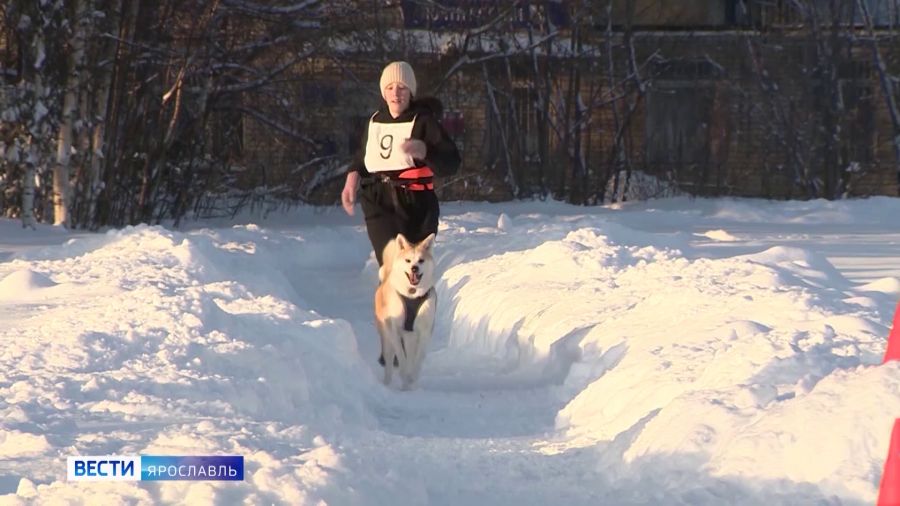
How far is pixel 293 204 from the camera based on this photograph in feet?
76.9

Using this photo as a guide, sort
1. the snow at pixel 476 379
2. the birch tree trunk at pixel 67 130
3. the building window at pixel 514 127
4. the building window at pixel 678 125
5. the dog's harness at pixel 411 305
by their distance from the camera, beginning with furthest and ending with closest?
the building window at pixel 678 125 → the building window at pixel 514 127 → the birch tree trunk at pixel 67 130 → the dog's harness at pixel 411 305 → the snow at pixel 476 379

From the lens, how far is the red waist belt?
30.4 feet

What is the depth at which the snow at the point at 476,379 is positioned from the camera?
5.05 metres

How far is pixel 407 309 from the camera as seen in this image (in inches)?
352

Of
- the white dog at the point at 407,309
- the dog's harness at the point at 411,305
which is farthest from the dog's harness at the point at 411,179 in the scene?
the dog's harness at the point at 411,305

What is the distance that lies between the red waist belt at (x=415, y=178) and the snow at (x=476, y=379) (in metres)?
1.02

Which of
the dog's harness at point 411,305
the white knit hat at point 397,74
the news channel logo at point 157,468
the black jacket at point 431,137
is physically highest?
the white knit hat at point 397,74

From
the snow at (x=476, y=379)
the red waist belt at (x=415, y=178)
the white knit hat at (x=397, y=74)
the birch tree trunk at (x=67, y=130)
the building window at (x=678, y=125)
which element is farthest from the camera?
the building window at (x=678, y=125)

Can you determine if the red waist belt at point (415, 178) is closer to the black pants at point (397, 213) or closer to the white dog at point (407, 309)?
the black pants at point (397, 213)

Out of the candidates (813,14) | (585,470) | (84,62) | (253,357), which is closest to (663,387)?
(585,470)

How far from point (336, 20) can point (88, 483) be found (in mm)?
15125

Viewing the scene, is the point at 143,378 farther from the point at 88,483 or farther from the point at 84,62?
the point at 84,62

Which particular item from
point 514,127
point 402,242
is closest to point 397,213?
point 402,242

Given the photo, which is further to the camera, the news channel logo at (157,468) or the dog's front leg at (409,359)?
the dog's front leg at (409,359)
